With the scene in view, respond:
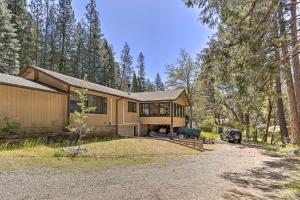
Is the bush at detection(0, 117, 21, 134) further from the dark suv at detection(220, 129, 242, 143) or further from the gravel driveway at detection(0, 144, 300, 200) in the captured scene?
the dark suv at detection(220, 129, 242, 143)

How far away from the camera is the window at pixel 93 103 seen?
1673 centimetres

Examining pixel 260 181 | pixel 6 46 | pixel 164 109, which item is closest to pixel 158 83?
pixel 164 109

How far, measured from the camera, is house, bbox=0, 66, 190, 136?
526 inches

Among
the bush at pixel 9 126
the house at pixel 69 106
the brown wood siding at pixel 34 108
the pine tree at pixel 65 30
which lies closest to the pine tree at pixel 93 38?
the pine tree at pixel 65 30

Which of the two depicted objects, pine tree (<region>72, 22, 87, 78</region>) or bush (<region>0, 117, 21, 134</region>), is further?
pine tree (<region>72, 22, 87, 78</region>)

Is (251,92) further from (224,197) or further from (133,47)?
(133,47)

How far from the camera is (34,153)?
10.1 m

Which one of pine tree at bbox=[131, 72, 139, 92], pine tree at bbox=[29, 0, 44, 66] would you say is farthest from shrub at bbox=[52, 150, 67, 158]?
pine tree at bbox=[131, 72, 139, 92]

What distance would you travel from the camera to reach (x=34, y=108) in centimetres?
1413

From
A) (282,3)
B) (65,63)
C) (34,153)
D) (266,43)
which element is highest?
(65,63)

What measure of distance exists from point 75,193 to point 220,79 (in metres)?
7.62

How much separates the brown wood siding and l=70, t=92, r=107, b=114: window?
0.63 metres

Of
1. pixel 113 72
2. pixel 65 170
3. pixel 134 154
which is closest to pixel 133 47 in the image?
pixel 113 72

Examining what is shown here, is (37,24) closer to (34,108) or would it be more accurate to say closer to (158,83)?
(34,108)
